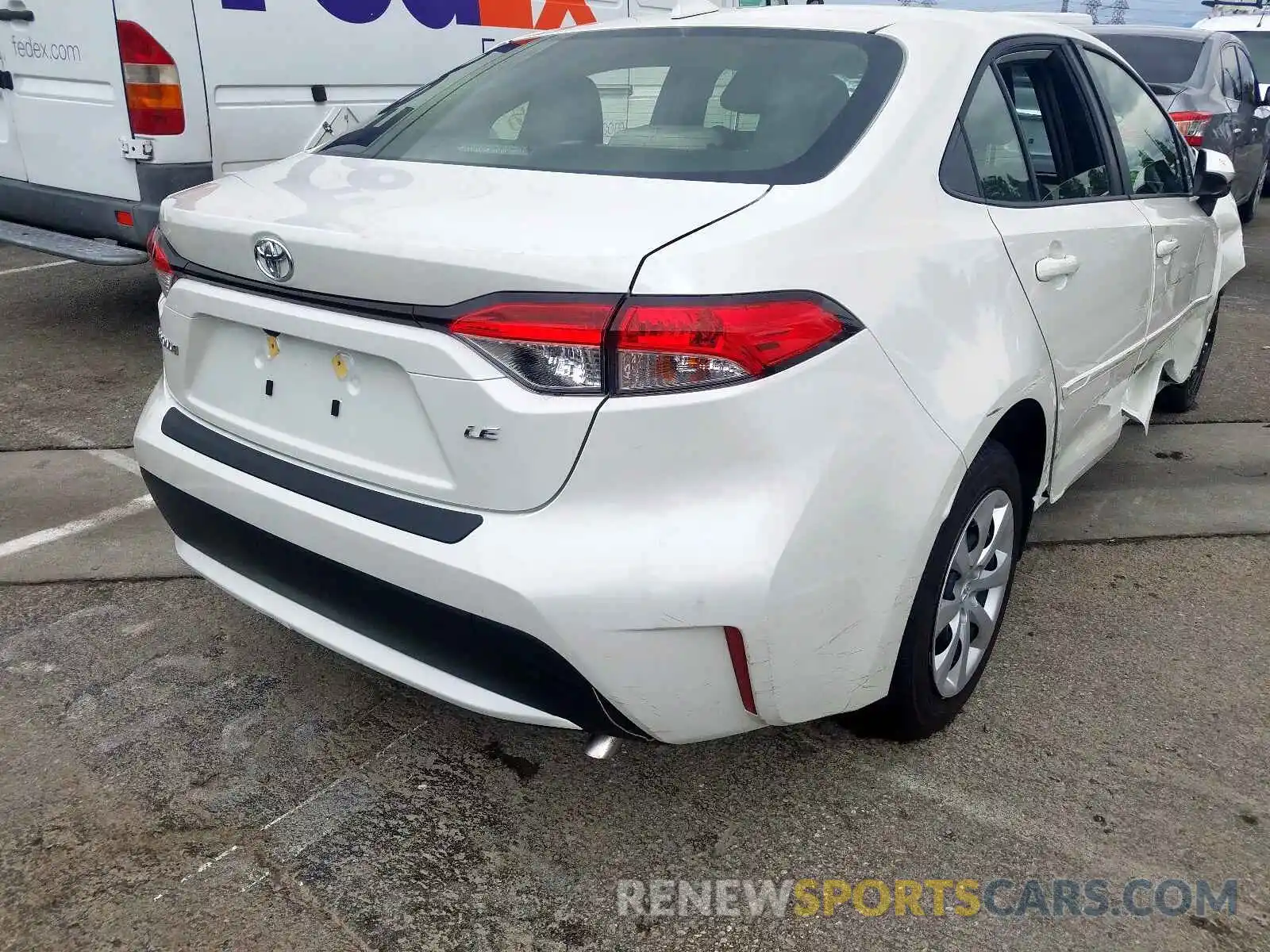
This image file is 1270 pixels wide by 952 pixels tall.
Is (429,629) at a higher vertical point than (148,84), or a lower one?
lower

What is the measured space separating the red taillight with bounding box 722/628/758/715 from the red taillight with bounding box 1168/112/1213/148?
7418mm

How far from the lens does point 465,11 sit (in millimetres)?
6109

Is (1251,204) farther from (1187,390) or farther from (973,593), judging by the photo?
(973,593)

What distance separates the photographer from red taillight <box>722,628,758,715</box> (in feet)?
6.12

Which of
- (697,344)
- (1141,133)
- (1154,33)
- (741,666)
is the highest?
(1154,33)

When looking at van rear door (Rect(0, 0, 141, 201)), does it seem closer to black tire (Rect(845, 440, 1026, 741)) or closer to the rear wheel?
black tire (Rect(845, 440, 1026, 741))

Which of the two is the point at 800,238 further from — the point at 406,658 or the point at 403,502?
the point at 406,658

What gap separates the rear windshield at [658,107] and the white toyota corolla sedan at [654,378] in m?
0.01

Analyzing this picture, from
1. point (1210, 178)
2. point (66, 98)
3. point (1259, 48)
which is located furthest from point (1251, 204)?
point (66, 98)

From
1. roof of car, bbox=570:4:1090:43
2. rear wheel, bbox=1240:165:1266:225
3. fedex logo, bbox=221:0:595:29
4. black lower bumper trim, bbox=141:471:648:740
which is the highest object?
roof of car, bbox=570:4:1090:43

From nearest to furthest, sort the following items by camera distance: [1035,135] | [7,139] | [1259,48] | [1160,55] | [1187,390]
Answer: [1035,135], [1187,390], [7,139], [1160,55], [1259,48]

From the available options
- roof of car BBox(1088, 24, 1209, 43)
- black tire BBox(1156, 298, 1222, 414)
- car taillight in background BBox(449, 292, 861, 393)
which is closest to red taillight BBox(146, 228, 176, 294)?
car taillight in background BBox(449, 292, 861, 393)

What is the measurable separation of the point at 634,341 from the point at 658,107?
1093 millimetres

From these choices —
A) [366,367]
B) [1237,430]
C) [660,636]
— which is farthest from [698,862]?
[1237,430]
